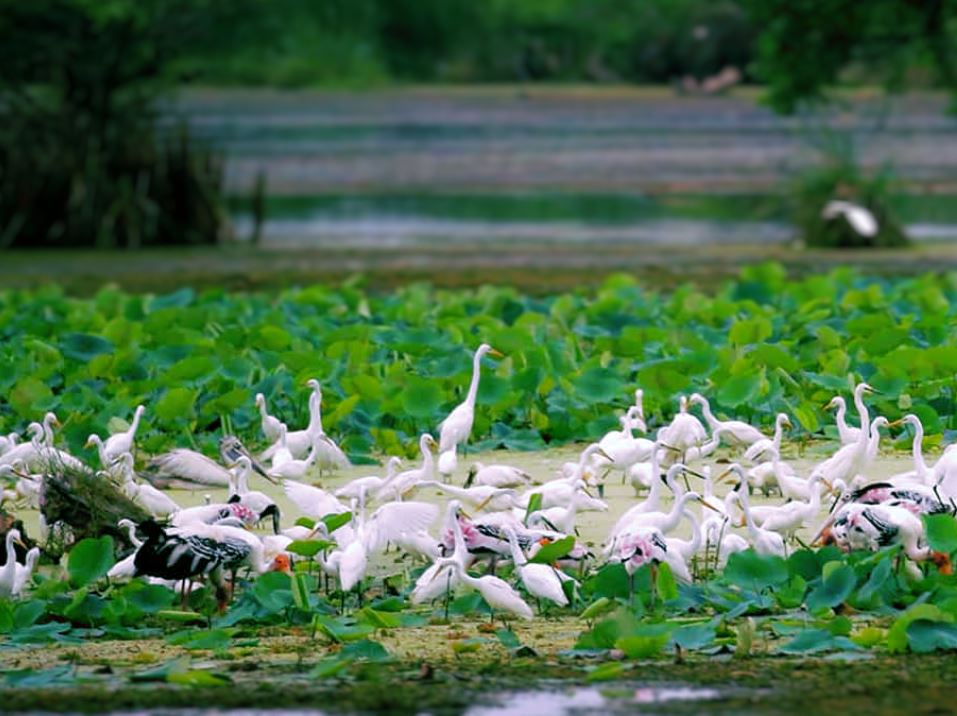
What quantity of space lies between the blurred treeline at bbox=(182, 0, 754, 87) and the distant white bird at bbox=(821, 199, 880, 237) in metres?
25.0

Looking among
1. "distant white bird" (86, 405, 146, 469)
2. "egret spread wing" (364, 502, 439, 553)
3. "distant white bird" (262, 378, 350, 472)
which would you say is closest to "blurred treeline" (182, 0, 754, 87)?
"distant white bird" (262, 378, 350, 472)

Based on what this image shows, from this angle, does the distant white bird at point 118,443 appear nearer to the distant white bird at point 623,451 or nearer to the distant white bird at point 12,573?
the distant white bird at point 12,573

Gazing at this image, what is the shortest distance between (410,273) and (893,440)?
8804mm

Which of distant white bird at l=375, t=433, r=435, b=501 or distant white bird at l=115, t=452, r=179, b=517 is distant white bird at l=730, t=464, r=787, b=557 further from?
distant white bird at l=115, t=452, r=179, b=517

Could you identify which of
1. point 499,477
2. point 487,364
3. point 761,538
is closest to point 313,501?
point 499,477

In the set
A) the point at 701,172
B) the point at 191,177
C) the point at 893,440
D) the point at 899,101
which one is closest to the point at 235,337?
the point at 893,440

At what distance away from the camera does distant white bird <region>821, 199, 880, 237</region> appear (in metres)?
17.7

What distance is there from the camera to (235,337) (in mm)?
9594

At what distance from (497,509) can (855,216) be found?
1153cm

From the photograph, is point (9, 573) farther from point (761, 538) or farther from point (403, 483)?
point (761, 538)

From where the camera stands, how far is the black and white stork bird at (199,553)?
5.77m

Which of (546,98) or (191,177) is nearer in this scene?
(191,177)

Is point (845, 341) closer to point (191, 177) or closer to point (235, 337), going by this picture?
point (235, 337)

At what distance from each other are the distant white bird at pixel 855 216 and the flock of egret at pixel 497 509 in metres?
10.2
